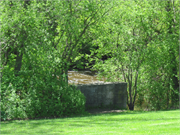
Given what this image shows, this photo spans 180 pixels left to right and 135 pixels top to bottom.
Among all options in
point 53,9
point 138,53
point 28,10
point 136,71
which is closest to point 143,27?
point 138,53

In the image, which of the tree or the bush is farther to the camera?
the tree

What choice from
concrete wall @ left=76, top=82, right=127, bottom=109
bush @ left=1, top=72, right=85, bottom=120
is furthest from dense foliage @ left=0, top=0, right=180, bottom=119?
concrete wall @ left=76, top=82, right=127, bottom=109

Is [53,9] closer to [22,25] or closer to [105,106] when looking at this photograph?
[22,25]

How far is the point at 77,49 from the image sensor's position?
14.6m

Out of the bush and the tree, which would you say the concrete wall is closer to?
the bush

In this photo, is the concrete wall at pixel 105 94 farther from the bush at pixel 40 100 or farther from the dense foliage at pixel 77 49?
the dense foliage at pixel 77 49

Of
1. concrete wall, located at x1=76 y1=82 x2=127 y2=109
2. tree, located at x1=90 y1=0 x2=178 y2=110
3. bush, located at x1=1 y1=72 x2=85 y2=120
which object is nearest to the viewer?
bush, located at x1=1 y1=72 x2=85 y2=120

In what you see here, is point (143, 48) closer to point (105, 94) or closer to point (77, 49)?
point (105, 94)

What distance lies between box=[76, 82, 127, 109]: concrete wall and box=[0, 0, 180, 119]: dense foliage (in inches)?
49.3

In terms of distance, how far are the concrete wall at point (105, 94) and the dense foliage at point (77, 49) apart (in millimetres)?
1253

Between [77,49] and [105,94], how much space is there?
9.55ft

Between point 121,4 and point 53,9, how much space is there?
4.93 metres

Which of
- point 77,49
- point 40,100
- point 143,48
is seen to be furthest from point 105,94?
point 40,100

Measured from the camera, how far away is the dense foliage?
11.9 m
